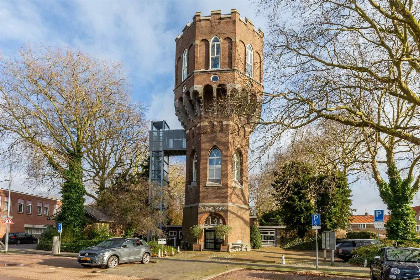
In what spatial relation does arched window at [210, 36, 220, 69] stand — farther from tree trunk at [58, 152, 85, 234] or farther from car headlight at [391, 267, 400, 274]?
car headlight at [391, 267, 400, 274]

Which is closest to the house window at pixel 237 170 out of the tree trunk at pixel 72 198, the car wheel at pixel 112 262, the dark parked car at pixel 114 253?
the dark parked car at pixel 114 253

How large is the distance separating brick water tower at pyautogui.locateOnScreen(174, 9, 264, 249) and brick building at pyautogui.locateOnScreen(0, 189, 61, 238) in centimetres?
2500

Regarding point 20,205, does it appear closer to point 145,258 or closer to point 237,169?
point 237,169

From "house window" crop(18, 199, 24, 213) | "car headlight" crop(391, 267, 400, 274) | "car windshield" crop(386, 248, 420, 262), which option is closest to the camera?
"car headlight" crop(391, 267, 400, 274)

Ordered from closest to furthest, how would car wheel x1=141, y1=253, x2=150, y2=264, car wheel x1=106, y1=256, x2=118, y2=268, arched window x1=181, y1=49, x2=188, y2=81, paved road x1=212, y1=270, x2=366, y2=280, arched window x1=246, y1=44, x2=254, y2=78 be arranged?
1. paved road x1=212, y1=270, x2=366, y2=280
2. car wheel x1=106, y1=256, x2=118, y2=268
3. car wheel x1=141, y1=253, x2=150, y2=264
4. arched window x1=246, y1=44, x2=254, y2=78
5. arched window x1=181, y1=49, x2=188, y2=81

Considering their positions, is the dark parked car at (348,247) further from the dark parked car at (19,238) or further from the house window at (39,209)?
the house window at (39,209)

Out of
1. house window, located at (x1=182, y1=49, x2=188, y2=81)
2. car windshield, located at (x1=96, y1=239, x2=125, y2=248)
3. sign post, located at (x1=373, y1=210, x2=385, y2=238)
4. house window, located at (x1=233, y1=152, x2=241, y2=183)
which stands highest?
house window, located at (x1=182, y1=49, x2=188, y2=81)

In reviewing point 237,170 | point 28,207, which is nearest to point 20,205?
point 28,207

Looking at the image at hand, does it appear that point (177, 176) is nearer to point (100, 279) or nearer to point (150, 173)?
point (150, 173)

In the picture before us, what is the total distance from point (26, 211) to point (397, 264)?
48.7 m

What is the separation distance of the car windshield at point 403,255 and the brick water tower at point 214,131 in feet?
54.0

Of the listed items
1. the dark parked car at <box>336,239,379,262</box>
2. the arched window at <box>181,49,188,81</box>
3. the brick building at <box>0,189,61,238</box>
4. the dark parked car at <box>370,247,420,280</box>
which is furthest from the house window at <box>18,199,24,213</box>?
the dark parked car at <box>370,247,420,280</box>

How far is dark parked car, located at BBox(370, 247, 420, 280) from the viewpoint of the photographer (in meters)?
12.6

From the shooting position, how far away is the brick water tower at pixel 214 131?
3067cm
